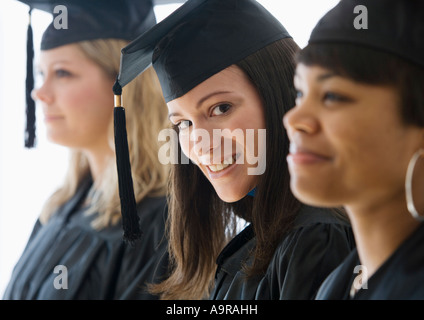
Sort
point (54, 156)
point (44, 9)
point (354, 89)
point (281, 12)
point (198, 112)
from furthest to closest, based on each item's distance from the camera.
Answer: point (54, 156)
point (44, 9)
point (281, 12)
point (198, 112)
point (354, 89)

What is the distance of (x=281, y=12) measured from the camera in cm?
165

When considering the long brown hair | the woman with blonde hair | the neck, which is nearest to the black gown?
the woman with blonde hair

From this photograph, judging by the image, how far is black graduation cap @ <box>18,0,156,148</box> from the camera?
1.77 metres

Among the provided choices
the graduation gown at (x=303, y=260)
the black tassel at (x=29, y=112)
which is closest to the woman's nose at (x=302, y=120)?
the graduation gown at (x=303, y=260)

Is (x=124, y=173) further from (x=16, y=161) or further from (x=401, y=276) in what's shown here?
(x=16, y=161)

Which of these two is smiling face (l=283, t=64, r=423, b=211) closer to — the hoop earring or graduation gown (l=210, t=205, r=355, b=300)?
the hoop earring

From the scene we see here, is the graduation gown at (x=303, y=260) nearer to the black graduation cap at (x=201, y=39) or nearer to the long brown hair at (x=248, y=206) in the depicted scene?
the long brown hair at (x=248, y=206)

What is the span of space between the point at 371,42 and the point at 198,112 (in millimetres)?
467

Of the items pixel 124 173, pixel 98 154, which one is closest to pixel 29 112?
pixel 98 154

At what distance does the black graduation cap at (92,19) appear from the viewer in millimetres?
1771

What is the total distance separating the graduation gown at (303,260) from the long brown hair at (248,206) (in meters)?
0.04

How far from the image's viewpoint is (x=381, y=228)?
77cm
